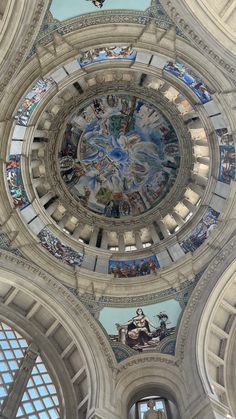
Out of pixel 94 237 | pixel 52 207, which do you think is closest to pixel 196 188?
pixel 94 237

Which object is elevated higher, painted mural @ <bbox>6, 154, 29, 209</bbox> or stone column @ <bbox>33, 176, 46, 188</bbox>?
stone column @ <bbox>33, 176, 46, 188</bbox>

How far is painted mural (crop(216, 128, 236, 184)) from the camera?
19.1 metres

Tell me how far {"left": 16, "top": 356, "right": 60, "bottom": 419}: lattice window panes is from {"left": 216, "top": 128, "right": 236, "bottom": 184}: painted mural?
10294mm

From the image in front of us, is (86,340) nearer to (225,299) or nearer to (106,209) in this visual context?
(225,299)

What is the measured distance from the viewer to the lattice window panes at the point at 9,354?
15.7 meters

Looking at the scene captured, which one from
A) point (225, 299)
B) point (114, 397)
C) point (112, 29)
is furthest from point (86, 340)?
point (112, 29)

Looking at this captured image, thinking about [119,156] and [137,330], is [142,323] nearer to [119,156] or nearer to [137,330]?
[137,330]

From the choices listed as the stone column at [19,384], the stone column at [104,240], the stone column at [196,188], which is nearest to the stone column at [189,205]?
the stone column at [196,188]

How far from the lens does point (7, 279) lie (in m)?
17.4

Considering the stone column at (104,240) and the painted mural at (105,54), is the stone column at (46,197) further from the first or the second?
the painted mural at (105,54)

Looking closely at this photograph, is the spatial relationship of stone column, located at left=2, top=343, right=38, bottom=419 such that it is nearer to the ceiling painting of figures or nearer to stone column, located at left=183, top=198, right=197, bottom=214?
stone column, located at left=183, top=198, right=197, bottom=214

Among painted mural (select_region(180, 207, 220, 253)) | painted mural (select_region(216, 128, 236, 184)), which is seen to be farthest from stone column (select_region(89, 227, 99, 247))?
painted mural (select_region(216, 128, 236, 184))

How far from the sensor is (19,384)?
52.1ft

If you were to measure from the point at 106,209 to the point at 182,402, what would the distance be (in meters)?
11.4
